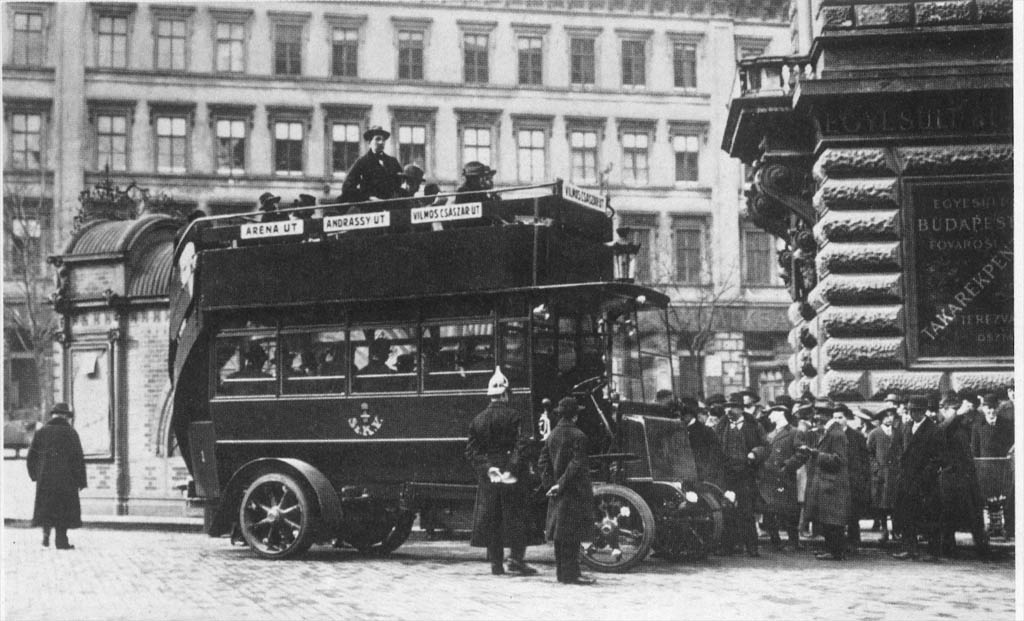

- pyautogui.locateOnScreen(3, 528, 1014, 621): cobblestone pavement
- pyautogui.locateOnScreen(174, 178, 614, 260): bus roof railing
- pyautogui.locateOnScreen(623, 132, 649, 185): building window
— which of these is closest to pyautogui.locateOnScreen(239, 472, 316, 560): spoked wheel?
pyautogui.locateOnScreen(3, 528, 1014, 621): cobblestone pavement

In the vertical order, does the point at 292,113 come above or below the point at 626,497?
above

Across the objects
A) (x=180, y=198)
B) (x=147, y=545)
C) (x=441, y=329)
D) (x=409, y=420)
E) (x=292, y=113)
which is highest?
(x=292, y=113)

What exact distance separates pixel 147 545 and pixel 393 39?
28355 millimetres

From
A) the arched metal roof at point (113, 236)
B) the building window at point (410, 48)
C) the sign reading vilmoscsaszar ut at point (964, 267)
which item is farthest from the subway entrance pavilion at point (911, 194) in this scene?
the building window at point (410, 48)

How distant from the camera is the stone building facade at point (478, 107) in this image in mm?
40562

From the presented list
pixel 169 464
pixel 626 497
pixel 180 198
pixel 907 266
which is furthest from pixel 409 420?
pixel 180 198

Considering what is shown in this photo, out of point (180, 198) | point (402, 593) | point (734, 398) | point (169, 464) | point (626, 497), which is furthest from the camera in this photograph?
point (180, 198)

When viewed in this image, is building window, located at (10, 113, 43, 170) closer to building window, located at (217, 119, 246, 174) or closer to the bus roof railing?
building window, located at (217, 119, 246, 174)

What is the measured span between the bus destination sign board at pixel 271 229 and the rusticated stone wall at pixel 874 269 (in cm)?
637

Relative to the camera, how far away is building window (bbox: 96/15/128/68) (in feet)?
127

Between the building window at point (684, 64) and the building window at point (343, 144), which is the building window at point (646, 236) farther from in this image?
the building window at point (343, 144)

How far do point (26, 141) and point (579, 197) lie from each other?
78.7 feet

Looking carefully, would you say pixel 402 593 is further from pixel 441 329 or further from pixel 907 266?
pixel 907 266

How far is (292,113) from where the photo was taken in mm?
42219
